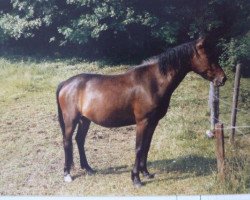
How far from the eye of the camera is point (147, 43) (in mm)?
6656

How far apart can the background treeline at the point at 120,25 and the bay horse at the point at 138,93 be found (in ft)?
4.37


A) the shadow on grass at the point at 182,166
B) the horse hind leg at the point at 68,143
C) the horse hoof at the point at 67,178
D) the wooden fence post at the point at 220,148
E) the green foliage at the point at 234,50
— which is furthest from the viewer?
the green foliage at the point at 234,50

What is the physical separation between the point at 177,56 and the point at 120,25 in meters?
2.29

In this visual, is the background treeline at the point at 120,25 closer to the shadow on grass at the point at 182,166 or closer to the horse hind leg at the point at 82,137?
the horse hind leg at the point at 82,137

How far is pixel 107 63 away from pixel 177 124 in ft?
5.11

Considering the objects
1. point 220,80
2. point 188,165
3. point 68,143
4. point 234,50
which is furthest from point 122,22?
point 188,165

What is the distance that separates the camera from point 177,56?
14.6ft

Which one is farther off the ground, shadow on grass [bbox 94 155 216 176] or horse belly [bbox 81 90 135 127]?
horse belly [bbox 81 90 135 127]

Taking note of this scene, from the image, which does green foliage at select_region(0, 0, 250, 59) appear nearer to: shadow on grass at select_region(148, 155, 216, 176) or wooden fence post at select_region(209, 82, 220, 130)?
wooden fence post at select_region(209, 82, 220, 130)

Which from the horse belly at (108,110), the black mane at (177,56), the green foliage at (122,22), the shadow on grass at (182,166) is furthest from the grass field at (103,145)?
the black mane at (177,56)

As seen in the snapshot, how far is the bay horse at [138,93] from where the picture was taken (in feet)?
14.6

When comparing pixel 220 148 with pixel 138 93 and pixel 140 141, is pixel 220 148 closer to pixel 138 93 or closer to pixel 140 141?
pixel 140 141

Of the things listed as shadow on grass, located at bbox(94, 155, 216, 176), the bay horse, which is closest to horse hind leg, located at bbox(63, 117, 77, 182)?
the bay horse

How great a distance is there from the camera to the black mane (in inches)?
174
